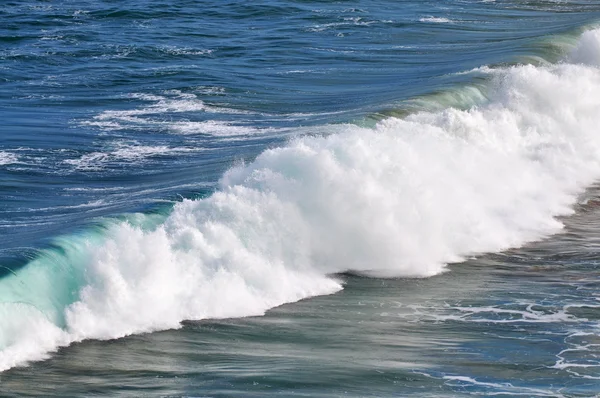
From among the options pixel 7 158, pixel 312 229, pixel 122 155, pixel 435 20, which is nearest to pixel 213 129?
pixel 122 155

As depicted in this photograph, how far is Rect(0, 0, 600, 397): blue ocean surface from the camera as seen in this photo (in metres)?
10.9

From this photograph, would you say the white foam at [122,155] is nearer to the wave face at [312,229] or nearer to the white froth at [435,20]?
the wave face at [312,229]

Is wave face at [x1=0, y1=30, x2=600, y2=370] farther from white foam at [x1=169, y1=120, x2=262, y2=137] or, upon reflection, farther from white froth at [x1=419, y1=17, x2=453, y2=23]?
white froth at [x1=419, y1=17, x2=453, y2=23]

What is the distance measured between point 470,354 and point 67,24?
2600cm

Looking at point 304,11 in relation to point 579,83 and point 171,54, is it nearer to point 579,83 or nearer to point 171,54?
point 171,54

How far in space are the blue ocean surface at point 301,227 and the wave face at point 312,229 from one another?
0.10 feet

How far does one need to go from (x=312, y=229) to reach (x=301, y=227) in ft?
0.52

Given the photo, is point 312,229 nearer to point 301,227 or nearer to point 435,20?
point 301,227

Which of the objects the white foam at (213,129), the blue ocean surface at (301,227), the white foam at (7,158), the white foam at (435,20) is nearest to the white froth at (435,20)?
the white foam at (435,20)

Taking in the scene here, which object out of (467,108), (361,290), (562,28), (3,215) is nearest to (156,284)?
(361,290)

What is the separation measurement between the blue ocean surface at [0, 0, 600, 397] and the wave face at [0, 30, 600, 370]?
0.03 meters

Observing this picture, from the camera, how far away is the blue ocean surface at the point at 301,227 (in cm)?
1094

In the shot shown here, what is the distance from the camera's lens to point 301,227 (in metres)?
14.8

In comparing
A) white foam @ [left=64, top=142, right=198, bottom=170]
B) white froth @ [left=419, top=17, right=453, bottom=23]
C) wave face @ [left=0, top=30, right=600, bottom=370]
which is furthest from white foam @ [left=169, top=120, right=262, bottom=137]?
white froth @ [left=419, top=17, right=453, bottom=23]
